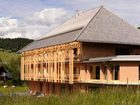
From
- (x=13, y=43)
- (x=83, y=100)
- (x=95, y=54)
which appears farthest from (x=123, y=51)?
(x=13, y=43)

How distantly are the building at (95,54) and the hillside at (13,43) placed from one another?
97.5 m

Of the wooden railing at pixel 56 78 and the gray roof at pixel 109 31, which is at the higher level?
the gray roof at pixel 109 31

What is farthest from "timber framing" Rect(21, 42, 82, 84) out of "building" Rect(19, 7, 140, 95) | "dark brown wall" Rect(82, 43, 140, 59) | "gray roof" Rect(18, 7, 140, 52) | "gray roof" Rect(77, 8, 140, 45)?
"gray roof" Rect(77, 8, 140, 45)

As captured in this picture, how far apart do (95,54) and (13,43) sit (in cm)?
11862

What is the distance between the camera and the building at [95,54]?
38156mm

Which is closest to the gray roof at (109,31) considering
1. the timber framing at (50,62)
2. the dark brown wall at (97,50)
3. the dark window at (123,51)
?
the dark brown wall at (97,50)

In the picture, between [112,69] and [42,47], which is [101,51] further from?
[42,47]

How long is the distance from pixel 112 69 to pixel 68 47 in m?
9.49

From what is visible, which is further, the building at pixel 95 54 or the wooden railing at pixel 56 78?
the wooden railing at pixel 56 78

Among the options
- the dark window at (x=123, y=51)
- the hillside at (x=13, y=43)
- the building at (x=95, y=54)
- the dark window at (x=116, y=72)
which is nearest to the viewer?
the building at (x=95, y=54)

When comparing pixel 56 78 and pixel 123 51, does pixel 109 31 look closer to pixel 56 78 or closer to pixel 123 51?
pixel 123 51

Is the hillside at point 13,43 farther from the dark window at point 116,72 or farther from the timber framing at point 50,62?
the dark window at point 116,72

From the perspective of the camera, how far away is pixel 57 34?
189 ft

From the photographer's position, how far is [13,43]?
16138 centimetres
